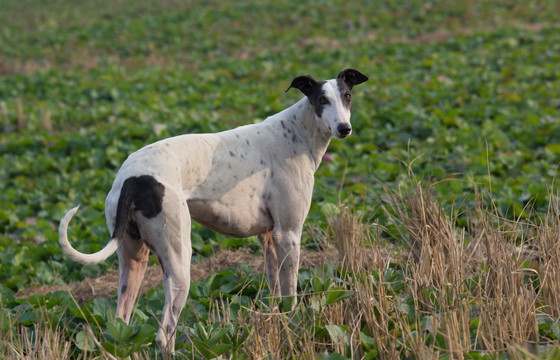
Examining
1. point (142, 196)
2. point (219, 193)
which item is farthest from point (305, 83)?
point (142, 196)

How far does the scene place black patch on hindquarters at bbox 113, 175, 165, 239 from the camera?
12.5 feet

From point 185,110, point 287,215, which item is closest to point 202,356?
point 287,215

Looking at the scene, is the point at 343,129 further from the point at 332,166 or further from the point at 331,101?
the point at 332,166

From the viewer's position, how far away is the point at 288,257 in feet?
15.3

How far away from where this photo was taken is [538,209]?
6.77 m

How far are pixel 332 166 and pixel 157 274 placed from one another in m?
4.00

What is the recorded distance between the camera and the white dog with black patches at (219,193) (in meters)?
3.86

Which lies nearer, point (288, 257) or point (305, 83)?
point (288, 257)

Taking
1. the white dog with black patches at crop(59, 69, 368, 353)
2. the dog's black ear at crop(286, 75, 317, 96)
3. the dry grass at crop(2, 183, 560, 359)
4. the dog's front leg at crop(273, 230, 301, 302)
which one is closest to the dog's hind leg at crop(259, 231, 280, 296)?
the white dog with black patches at crop(59, 69, 368, 353)

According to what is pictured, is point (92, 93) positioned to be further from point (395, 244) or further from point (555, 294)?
point (555, 294)

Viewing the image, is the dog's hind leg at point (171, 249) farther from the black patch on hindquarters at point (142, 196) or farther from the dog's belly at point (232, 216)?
the dog's belly at point (232, 216)

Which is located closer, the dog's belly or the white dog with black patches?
the white dog with black patches

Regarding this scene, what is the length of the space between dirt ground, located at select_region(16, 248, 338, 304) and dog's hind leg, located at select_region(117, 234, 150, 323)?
4.41 feet

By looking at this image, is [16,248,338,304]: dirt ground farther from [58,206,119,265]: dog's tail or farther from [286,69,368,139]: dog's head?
[58,206,119,265]: dog's tail
